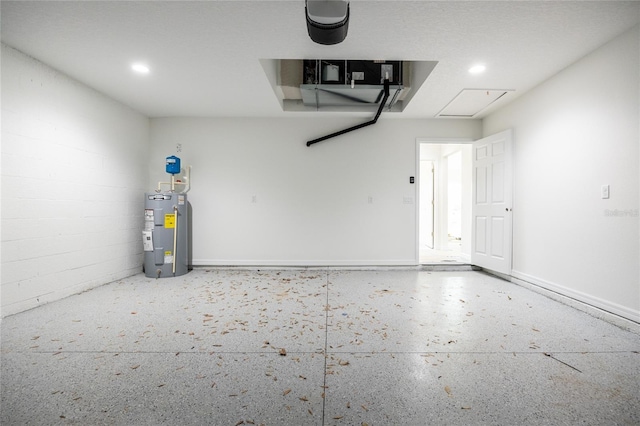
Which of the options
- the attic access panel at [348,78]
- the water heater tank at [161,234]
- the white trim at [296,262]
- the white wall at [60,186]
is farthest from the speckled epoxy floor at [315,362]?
the attic access panel at [348,78]

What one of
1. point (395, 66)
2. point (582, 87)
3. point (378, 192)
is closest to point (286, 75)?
point (395, 66)

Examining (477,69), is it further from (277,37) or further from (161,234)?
(161,234)

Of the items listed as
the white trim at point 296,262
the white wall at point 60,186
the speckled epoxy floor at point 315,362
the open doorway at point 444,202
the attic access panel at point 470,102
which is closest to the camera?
the speckled epoxy floor at point 315,362

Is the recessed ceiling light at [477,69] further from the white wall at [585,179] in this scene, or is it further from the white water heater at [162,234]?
the white water heater at [162,234]

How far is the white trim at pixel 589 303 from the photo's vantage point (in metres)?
2.42

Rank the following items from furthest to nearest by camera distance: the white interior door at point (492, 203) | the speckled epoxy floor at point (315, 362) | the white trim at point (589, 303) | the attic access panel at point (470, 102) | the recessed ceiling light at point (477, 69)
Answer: the white interior door at point (492, 203) → the attic access panel at point (470, 102) → the recessed ceiling light at point (477, 69) → the white trim at point (589, 303) → the speckled epoxy floor at point (315, 362)

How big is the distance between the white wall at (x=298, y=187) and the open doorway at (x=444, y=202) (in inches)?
28.9

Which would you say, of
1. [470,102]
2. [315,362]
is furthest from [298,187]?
[315,362]

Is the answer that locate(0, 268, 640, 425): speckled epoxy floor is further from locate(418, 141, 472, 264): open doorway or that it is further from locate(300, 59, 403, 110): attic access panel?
locate(300, 59, 403, 110): attic access panel

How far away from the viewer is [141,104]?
4160mm

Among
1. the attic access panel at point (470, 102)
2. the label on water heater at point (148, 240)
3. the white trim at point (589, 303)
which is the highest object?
A: the attic access panel at point (470, 102)

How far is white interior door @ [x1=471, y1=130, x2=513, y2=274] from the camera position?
13.1 feet

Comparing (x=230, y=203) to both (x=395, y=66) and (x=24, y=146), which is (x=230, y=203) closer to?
(x=24, y=146)

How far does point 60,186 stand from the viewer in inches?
124
